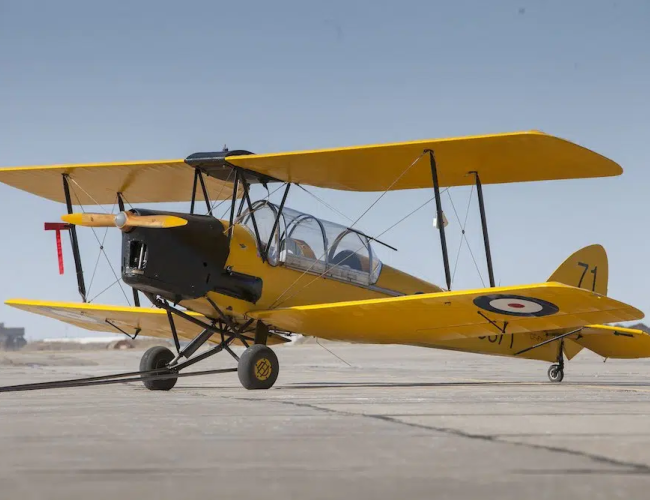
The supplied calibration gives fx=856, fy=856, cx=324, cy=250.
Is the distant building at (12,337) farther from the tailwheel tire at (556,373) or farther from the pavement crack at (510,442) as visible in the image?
the pavement crack at (510,442)

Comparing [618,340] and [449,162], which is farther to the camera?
[618,340]

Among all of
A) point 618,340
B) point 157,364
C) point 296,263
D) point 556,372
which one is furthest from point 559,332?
point 157,364

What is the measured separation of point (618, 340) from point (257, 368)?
21.8ft

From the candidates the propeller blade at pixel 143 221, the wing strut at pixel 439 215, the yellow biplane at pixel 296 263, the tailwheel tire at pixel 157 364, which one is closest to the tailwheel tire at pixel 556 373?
the yellow biplane at pixel 296 263

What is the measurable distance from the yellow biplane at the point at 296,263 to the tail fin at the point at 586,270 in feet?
2.96

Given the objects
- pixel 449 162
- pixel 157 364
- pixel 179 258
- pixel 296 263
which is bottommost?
pixel 157 364

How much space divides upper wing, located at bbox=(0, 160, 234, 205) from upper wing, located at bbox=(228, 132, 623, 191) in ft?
4.33

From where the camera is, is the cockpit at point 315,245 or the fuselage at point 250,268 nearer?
the fuselage at point 250,268

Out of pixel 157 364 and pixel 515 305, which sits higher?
pixel 515 305

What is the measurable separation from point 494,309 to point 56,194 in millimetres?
7656

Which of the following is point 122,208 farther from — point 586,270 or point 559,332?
point 586,270

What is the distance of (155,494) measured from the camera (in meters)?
3.19

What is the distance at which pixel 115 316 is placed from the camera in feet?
44.0

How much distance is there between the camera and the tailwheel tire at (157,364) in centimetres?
1148
